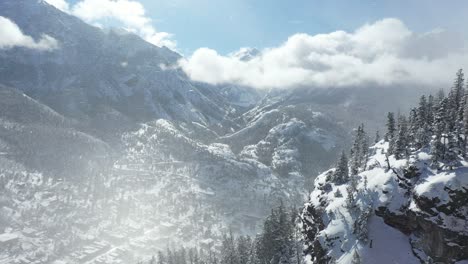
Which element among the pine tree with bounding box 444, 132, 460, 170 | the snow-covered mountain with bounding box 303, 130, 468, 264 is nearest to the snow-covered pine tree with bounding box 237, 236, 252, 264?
the snow-covered mountain with bounding box 303, 130, 468, 264

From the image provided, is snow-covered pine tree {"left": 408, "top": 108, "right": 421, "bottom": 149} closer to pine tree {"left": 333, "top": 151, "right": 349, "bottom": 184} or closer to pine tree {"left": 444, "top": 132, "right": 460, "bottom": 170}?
pine tree {"left": 444, "top": 132, "right": 460, "bottom": 170}

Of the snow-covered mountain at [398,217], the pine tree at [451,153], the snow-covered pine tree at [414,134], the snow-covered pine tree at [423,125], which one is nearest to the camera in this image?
the snow-covered mountain at [398,217]

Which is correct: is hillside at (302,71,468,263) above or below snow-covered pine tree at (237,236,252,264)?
above

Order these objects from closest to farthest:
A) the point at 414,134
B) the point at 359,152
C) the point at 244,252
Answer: the point at 414,134 < the point at 244,252 < the point at 359,152

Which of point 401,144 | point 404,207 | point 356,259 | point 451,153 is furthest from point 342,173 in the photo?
point 356,259

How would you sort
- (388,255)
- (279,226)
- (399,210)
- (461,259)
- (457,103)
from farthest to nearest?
(457,103), (279,226), (399,210), (388,255), (461,259)

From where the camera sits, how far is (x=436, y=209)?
108m

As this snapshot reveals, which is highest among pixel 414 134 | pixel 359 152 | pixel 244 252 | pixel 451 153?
pixel 414 134

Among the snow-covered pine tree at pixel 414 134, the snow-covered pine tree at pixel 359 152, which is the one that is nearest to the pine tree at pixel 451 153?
the snow-covered pine tree at pixel 414 134

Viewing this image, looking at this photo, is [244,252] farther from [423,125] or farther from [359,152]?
[423,125]

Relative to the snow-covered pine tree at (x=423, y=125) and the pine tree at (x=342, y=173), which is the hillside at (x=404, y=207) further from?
the pine tree at (x=342, y=173)

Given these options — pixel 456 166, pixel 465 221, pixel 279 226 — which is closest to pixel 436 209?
pixel 465 221

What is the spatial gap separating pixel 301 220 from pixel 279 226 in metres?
21.6

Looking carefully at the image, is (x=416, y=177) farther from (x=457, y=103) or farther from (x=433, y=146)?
(x=457, y=103)
